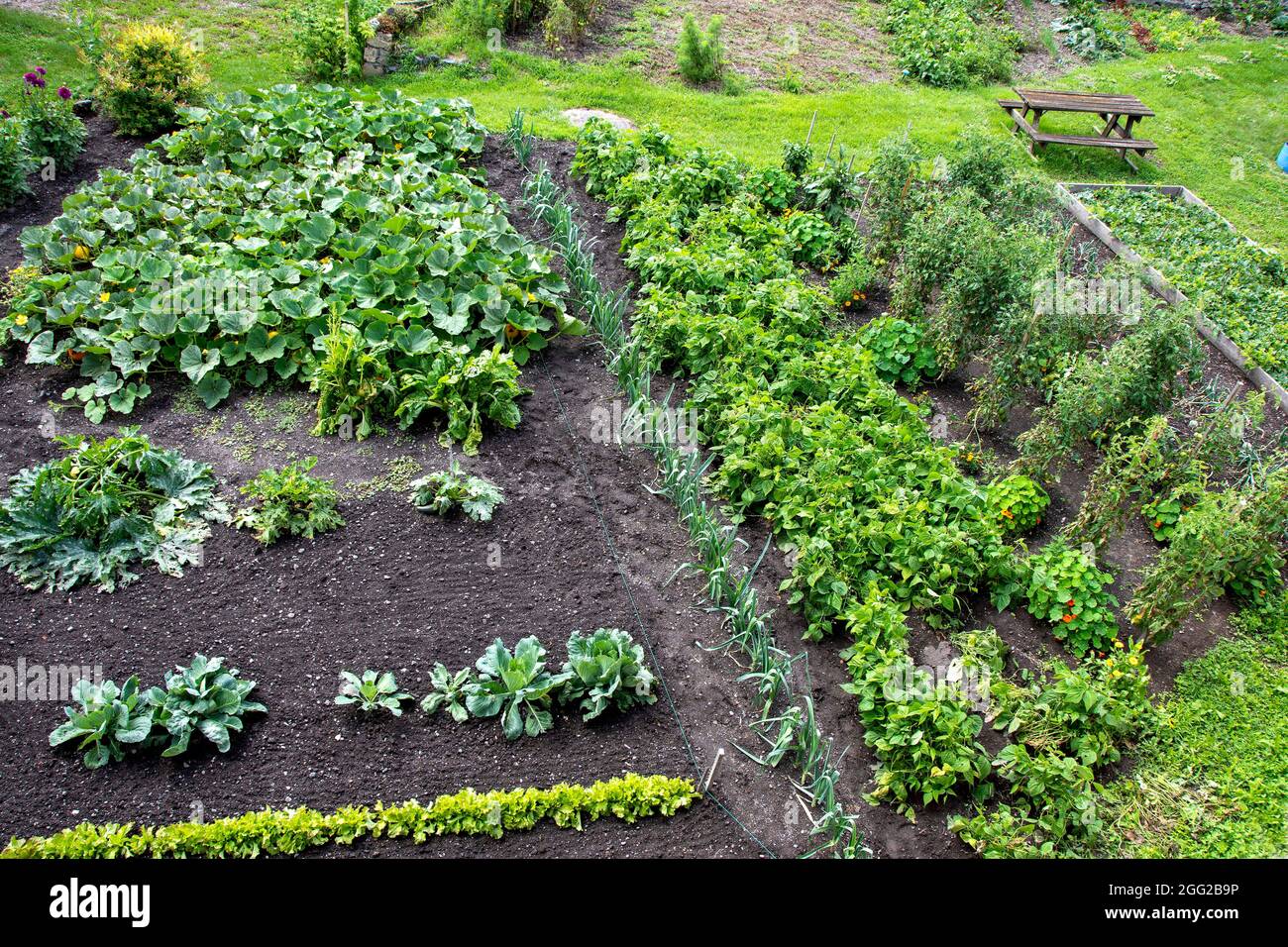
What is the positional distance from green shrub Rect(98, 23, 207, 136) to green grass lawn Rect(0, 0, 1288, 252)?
3.81 ft

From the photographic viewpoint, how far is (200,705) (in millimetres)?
5156

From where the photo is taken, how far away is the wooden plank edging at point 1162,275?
8.47 m

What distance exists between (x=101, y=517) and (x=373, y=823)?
2.87 m

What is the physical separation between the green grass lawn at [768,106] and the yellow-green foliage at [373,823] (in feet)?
27.9

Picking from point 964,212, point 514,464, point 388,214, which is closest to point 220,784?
point 514,464

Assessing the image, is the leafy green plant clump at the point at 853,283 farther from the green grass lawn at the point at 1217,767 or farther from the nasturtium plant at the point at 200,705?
the nasturtium plant at the point at 200,705

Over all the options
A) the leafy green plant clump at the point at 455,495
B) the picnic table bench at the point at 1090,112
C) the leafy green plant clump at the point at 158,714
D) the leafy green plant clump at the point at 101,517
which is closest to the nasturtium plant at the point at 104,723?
the leafy green plant clump at the point at 158,714

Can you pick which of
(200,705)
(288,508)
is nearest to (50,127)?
(288,508)

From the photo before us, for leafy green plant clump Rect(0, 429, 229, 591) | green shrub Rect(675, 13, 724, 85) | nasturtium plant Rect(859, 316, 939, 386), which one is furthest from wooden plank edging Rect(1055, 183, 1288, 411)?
leafy green plant clump Rect(0, 429, 229, 591)

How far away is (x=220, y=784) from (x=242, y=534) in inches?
73.0

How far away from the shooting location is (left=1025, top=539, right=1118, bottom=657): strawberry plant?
20.1 feet

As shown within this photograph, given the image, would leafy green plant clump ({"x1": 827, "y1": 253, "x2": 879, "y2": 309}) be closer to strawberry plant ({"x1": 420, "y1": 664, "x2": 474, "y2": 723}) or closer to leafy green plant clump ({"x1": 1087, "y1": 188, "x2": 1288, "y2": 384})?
leafy green plant clump ({"x1": 1087, "y1": 188, "x2": 1288, "y2": 384})

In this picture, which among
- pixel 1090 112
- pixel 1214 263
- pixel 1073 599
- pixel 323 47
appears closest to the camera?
pixel 1073 599

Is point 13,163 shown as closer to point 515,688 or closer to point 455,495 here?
point 455,495
